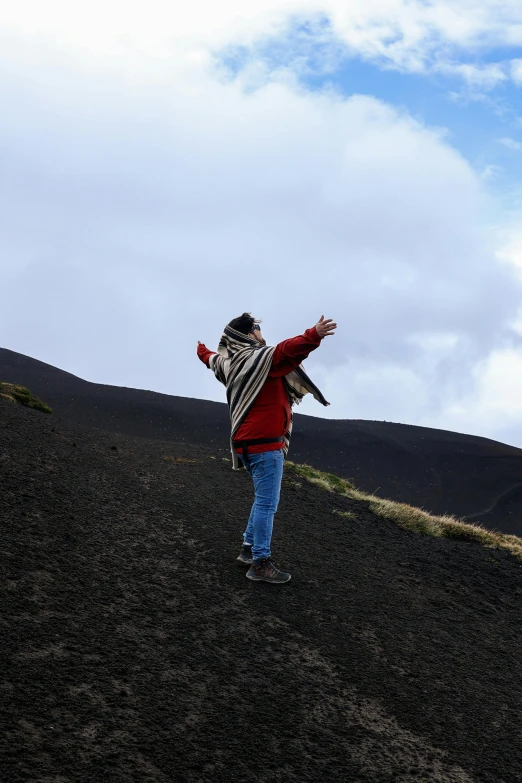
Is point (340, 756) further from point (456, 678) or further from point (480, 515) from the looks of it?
point (480, 515)

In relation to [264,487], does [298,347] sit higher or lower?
higher

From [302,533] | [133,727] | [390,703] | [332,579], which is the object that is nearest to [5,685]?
[133,727]

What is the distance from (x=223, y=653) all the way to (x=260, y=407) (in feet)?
6.81

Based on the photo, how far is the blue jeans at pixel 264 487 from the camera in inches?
241

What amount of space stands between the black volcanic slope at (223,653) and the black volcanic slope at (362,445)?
55.2ft

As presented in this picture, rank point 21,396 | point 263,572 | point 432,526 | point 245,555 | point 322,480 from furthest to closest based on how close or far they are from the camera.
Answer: point 21,396 < point 322,480 < point 432,526 < point 245,555 < point 263,572

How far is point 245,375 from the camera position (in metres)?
6.13

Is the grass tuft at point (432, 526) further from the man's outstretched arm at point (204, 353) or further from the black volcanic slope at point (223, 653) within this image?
the man's outstretched arm at point (204, 353)

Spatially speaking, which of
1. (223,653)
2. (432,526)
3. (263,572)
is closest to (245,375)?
(263,572)

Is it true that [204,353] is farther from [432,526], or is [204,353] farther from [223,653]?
[432,526]

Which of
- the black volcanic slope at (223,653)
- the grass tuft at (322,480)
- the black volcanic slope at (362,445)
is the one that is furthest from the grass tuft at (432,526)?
the black volcanic slope at (362,445)

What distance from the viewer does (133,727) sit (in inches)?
145

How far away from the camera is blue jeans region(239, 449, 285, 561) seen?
6.12 m

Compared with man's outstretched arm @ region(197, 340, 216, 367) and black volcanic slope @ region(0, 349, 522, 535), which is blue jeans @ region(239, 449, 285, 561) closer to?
man's outstretched arm @ region(197, 340, 216, 367)
